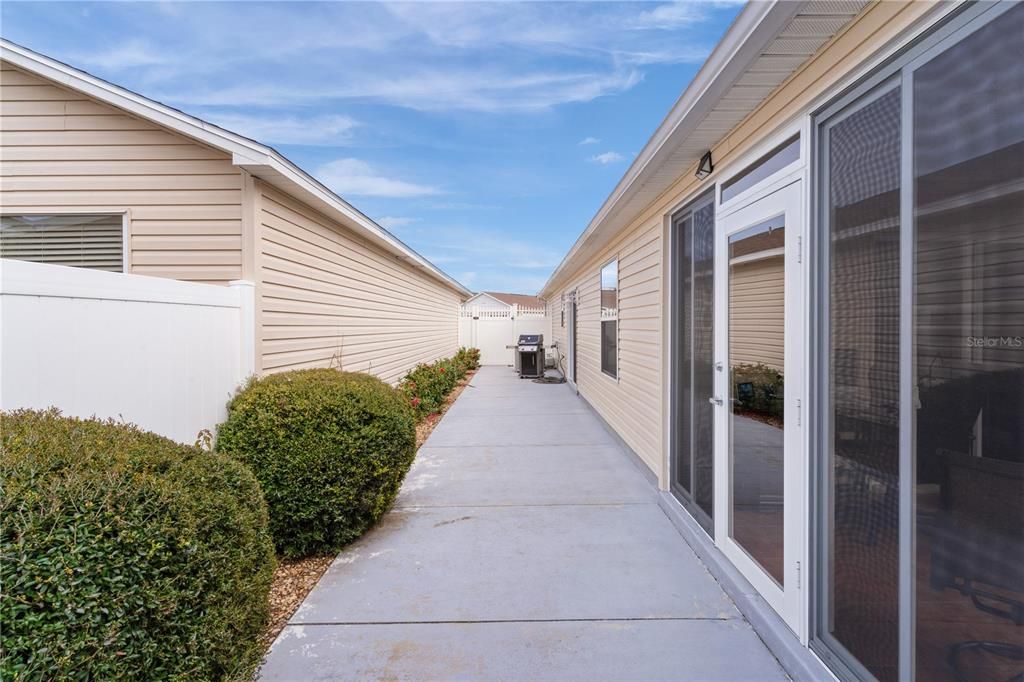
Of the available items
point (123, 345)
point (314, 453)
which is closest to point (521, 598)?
point (314, 453)

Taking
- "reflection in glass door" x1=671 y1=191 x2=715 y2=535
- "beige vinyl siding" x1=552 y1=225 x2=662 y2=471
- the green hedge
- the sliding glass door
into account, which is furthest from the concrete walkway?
the green hedge

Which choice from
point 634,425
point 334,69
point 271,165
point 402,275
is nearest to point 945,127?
point 271,165

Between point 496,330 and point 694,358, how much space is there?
51.6 ft

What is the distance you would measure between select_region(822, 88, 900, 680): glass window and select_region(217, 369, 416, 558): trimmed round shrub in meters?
2.69

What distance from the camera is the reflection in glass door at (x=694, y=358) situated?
11.6 feet

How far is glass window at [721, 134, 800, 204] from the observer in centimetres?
248

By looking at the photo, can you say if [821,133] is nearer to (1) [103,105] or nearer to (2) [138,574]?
(2) [138,574]

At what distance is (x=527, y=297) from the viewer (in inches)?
2152

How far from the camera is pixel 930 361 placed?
5.33 ft

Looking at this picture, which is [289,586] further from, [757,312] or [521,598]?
[757,312]

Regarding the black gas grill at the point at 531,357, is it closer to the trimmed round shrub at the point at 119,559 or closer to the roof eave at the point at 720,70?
the roof eave at the point at 720,70

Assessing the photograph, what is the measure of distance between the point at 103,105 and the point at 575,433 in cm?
611

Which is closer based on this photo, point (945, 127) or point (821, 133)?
point (945, 127)

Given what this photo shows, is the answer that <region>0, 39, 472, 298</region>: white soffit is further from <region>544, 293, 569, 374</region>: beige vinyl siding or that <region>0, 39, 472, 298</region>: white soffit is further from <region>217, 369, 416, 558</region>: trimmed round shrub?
<region>544, 293, 569, 374</region>: beige vinyl siding
